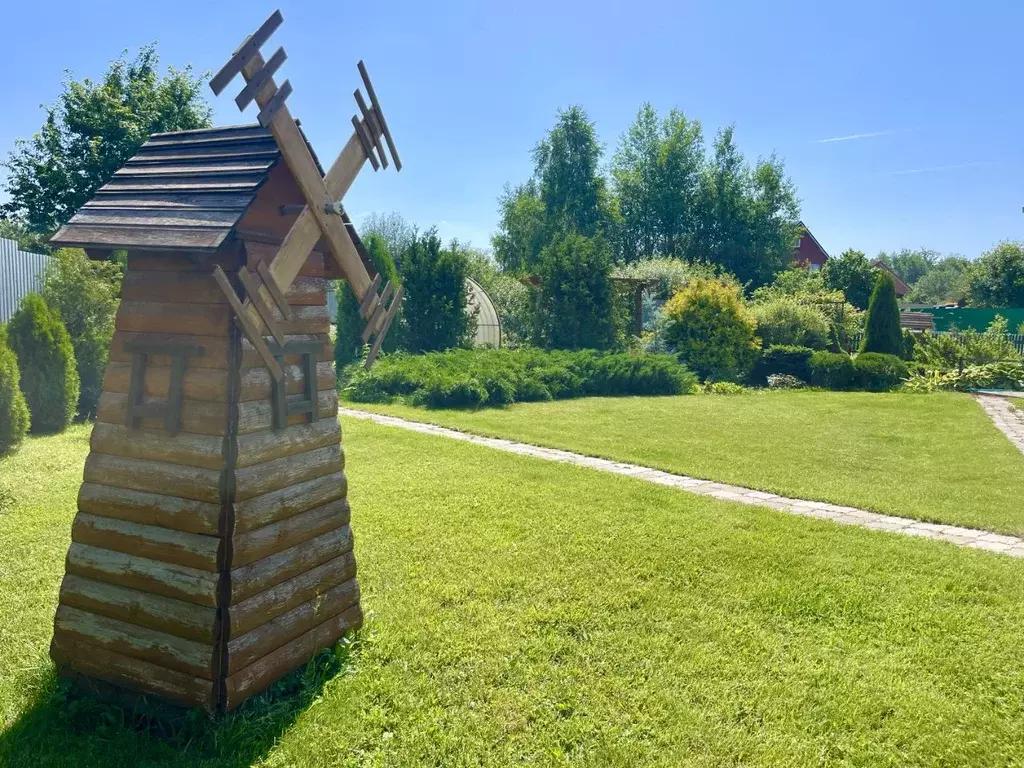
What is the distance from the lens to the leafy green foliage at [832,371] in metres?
16.4

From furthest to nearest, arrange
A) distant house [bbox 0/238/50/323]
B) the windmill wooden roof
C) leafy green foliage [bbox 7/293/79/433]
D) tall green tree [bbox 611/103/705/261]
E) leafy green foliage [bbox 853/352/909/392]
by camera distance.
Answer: tall green tree [bbox 611/103/705/261] → leafy green foliage [bbox 853/352/909/392] → distant house [bbox 0/238/50/323] → leafy green foliage [bbox 7/293/79/433] → the windmill wooden roof

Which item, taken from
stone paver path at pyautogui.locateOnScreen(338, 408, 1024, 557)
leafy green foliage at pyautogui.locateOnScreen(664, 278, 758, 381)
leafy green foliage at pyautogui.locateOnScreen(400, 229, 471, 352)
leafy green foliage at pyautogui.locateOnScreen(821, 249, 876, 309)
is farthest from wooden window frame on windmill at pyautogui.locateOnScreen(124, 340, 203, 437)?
leafy green foliage at pyautogui.locateOnScreen(821, 249, 876, 309)

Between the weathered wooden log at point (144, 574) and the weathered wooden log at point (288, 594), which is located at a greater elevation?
the weathered wooden log at point (144, 574)

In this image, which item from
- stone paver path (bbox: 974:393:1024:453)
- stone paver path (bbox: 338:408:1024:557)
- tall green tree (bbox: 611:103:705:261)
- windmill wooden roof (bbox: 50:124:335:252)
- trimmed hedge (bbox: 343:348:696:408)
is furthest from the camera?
tall green tree (bbox: 611:103:705:261)

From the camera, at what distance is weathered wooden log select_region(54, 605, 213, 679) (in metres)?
2.76

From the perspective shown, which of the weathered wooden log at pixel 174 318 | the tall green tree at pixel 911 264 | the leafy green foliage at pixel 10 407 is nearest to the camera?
the weathered wooden log at pixel 174 318

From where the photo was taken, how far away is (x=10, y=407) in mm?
7434

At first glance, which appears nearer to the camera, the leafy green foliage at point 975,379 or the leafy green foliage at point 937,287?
the leafy green foliage at point 975,379

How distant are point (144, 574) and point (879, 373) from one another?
16983 millimetres

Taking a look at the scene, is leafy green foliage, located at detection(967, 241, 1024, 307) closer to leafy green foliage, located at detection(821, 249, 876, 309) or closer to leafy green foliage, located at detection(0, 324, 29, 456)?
leafy green foliage, located at detection(821, 249, 876, 309)

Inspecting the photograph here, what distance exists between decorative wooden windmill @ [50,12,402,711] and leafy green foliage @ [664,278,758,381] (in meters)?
15.3

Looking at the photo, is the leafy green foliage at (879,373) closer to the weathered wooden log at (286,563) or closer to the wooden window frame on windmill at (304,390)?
the weathered wooden log at (286,563)

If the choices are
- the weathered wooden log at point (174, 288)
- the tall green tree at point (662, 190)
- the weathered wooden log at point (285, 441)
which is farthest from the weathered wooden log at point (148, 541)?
the tall green tree at point (662, 190)

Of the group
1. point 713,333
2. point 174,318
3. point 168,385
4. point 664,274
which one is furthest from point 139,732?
point 664,274
